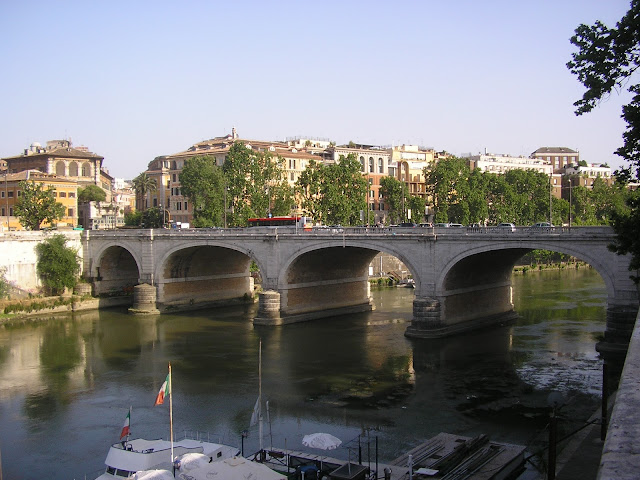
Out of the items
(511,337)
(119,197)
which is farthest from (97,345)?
(119,197)

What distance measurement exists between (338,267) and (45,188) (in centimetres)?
4982

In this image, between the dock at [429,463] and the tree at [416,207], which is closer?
the dock at [429,463]

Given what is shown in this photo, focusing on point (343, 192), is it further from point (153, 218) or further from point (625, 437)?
point (625, 437)

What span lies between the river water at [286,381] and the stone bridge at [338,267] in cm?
230

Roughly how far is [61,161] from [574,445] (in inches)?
4413

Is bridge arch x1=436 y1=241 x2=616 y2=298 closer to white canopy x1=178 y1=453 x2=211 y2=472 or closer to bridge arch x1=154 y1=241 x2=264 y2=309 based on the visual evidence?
bridge arch x1=154 y1=241 x2=264 y2=309

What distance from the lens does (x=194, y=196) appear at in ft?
305

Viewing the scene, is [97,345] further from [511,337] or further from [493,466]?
[493,466]

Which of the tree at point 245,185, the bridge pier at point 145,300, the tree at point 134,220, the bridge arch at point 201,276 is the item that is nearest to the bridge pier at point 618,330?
the bridge arch at point 201,276

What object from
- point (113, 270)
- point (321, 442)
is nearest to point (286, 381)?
point (321, 442)

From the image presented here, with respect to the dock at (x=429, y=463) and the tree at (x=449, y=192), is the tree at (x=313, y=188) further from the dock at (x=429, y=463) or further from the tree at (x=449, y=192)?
the dock at (x=429, y=463)

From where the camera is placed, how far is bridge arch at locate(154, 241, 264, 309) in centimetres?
6856

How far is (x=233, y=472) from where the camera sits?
72.8ft

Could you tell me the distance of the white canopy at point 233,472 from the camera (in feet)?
72.5
